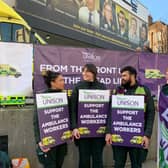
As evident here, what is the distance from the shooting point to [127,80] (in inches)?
258

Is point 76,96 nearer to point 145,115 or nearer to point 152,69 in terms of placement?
point 145,115

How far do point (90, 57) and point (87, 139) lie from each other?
2.45m

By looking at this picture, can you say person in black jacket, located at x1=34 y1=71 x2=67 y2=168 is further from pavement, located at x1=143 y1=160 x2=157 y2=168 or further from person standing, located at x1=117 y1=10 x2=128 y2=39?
person standing, located at x1=117 y1=10 x2=128 y2=39

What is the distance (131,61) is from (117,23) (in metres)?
27.6

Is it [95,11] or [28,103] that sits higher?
[95,11]

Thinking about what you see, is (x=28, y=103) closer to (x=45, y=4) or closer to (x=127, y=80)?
(x=127, y=80)

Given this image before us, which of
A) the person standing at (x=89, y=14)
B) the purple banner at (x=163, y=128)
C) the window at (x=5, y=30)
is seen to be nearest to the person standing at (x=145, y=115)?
the purple banner at (x=163, y=128)

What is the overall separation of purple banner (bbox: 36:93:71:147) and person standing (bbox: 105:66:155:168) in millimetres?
622

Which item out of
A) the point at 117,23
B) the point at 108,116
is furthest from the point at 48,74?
the point at 117,23

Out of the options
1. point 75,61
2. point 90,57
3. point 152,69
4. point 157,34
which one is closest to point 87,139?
point 75,61

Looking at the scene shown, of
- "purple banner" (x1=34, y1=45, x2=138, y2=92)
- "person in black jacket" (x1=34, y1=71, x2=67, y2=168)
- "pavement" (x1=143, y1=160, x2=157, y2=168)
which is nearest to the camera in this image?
"person in black jacket" (x1=34, y1=71, x2=67, y2=168)

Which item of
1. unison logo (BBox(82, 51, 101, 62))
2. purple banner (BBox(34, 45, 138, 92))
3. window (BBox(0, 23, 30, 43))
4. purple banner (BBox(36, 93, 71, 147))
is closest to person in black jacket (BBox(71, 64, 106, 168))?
purple banner (BBox(36, 93, 71, 147))

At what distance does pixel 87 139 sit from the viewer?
6957mm

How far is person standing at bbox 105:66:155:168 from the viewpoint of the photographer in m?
6.55
